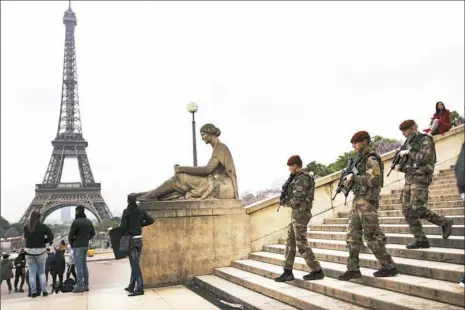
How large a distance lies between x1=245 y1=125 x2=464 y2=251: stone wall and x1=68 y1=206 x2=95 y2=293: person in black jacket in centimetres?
337

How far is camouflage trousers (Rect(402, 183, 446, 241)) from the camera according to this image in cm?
551

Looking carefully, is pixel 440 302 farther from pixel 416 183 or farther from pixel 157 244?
pixel 157 244

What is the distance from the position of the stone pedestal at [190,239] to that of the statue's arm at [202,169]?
2.05 feet

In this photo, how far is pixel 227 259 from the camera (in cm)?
861

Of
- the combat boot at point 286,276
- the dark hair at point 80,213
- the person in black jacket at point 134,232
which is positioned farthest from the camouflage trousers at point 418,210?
the dark hair at point 80,213

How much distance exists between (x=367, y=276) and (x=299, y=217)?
121 centimetres

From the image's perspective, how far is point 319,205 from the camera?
991 cm

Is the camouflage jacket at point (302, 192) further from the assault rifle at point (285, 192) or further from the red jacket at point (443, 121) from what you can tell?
the red jacket at point (443, 121)

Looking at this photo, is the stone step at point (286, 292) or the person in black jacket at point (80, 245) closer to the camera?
the stone step at point (286, 292)

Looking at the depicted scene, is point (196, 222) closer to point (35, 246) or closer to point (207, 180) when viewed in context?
point (207, 180)

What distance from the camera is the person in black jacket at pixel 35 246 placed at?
7762mm

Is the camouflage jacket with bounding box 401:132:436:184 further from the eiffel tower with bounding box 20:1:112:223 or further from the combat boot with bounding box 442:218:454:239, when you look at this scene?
the eiffel tower with bounding box 20:1:112:223

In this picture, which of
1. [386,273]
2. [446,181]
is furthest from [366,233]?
[446,181]

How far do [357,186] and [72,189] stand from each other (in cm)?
6205
